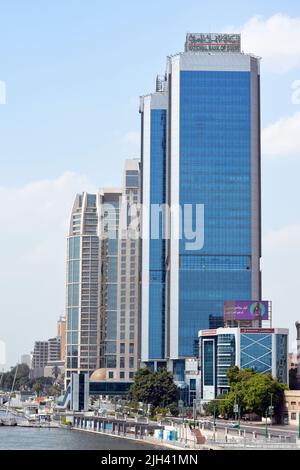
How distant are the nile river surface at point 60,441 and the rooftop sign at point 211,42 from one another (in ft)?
169

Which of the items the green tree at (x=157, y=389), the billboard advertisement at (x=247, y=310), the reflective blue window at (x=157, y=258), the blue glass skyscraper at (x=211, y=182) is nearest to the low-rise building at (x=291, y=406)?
the billboard advertisement at (x=247, y=310)

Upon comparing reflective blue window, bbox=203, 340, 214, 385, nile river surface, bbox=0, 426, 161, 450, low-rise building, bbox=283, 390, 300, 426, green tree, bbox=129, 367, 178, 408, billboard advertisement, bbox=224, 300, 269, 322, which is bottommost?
nile river surface, bbox=0, 426, 161, 450

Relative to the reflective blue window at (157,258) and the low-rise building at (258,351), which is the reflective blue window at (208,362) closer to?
the low-rise building at (258,351)

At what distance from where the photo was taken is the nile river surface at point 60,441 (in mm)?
84438

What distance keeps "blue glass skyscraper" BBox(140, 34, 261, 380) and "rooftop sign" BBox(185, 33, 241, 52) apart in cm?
13

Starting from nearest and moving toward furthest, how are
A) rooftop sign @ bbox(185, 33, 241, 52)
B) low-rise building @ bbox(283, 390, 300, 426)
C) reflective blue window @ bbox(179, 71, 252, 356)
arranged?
low-rise building @ bbox(283, 390, 300, 426), reflective blue window @ bbox(179, 71, 252, 356), rooftop sign @ bbox(185, 33, 241, 52)

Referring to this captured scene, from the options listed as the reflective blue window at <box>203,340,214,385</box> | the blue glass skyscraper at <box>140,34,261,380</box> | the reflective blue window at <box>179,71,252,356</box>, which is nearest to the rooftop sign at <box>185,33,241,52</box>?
the blue glass skyscraper at <box>140,34,261,380</box>

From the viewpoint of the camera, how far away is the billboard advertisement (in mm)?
108312

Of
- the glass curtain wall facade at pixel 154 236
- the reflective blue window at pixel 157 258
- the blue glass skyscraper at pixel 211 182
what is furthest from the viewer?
the glass curtain wall facade at pixel 154 236

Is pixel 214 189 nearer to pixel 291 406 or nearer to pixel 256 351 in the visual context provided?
pixel 256 351

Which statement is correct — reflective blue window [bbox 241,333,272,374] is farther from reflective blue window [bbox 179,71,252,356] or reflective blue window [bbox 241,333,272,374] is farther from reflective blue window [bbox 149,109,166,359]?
reflective blue window [bbox 149,109,166,359]

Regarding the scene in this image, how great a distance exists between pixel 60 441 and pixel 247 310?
26325mm

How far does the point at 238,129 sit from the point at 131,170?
37.4 m

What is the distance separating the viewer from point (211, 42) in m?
135
